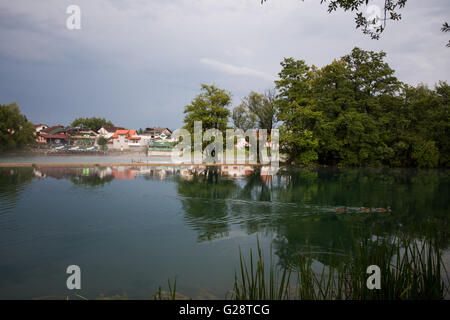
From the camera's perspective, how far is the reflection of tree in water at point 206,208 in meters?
7.27

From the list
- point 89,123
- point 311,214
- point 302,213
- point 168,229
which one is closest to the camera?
point 168,229

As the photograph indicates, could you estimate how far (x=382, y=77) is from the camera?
28.4 m

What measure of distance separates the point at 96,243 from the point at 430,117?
3191cm

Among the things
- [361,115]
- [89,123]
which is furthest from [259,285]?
[89,123]

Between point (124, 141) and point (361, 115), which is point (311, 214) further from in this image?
point (124, 141)

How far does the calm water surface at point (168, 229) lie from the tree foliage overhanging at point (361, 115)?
15.2 meters

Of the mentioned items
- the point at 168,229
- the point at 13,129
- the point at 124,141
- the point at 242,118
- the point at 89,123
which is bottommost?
the point at 168,229

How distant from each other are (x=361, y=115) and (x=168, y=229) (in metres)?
25.4

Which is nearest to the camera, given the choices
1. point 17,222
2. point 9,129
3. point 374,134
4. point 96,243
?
point 96,243

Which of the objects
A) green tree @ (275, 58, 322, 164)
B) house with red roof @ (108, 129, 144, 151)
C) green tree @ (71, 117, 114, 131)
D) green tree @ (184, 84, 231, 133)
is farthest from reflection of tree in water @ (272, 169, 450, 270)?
green tree @ (71, 117, 114, 131)

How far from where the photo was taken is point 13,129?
43531mm
